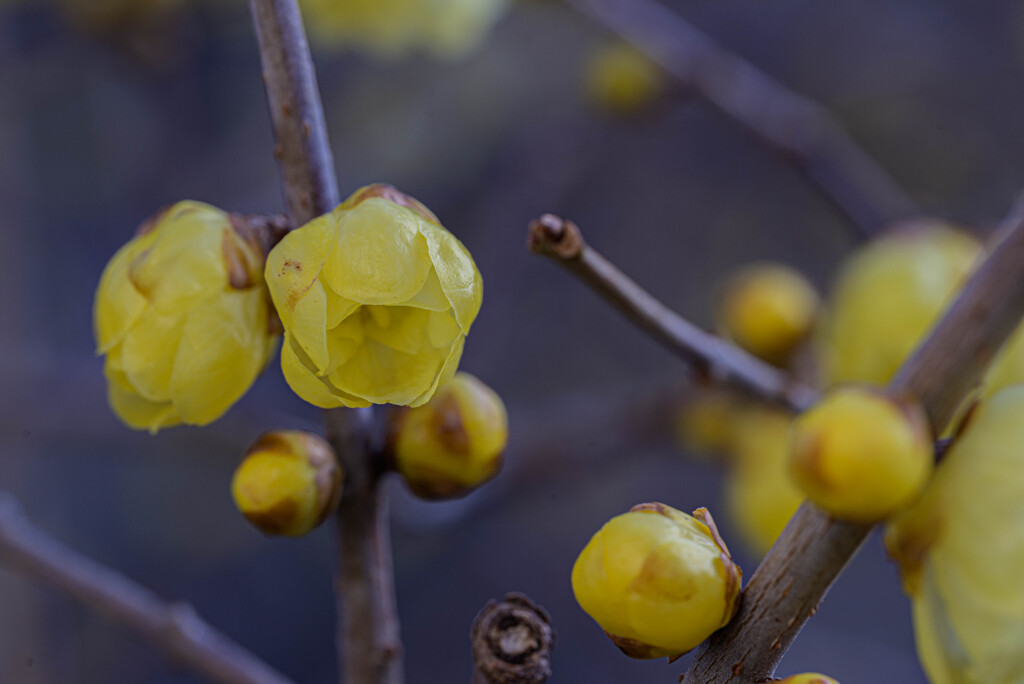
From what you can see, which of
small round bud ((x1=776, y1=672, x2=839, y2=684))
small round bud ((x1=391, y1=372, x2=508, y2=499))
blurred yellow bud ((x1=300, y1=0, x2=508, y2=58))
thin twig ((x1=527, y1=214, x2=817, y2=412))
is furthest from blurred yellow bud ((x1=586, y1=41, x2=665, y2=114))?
small round bud ((x1=776, y1=672, x2=839, y2=684))

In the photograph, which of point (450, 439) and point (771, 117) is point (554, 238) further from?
point (771, 117)

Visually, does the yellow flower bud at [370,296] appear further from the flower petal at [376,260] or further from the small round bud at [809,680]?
the small round bud at [809,680]

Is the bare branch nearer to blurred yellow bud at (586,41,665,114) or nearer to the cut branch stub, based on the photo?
the cut branch stub

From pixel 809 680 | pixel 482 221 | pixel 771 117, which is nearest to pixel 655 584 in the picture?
pixel 809 680

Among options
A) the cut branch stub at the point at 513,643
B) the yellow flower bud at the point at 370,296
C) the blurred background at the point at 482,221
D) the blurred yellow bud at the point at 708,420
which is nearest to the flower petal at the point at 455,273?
the yellow flower bud at the point at 370,296

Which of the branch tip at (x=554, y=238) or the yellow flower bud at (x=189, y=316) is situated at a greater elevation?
the branch tip at (x=554, y=238)

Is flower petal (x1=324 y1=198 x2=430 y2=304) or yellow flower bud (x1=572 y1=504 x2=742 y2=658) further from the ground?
flower petal (x1=324 y1=198 x2=430 y2=304)
